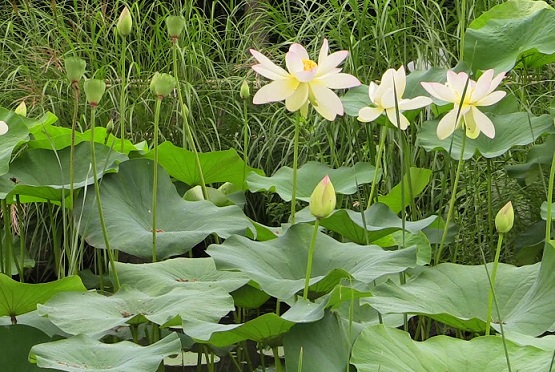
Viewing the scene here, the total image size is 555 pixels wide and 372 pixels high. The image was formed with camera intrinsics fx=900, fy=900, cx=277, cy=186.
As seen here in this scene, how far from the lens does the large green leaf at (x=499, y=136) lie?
164cm

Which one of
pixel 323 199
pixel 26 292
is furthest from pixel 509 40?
pixel 26 292

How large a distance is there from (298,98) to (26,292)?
446 mm

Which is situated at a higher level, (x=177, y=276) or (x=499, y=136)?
(x=499, y=136)

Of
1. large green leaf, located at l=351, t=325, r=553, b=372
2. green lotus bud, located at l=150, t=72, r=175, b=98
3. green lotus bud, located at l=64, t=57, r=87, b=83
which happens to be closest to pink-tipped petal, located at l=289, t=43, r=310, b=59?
green lotus bud, located at l=150, t=72, r=175, b=98

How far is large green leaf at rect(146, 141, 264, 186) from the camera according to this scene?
1701 mm

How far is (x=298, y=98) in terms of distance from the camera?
4.03 feet

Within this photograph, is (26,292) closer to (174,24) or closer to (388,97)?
(174,24)

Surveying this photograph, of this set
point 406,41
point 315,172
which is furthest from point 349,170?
point 406,41

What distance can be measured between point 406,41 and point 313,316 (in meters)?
1.93

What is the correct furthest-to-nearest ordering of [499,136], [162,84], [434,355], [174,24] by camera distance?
[499,136], [174,24], [162,84], [434,355]

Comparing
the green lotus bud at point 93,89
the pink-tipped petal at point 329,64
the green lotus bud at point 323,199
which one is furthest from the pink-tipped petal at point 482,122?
the green lotus bud at point 93,89

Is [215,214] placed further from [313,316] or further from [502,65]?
[502,65]

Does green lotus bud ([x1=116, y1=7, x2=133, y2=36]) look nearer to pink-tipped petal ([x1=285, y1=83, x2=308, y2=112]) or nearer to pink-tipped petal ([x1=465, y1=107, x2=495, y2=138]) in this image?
pink-tipped petal ([x1=285, y1=83, x2=308, y2=112])

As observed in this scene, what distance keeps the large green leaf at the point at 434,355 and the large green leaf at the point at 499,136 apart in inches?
25.7
